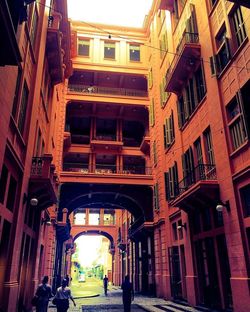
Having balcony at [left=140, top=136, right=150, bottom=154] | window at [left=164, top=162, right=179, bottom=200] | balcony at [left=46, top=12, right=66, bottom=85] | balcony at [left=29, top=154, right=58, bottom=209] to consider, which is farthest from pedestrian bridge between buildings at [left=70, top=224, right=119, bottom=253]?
balcony at [left=29, top=154, right=58, bottom=209]

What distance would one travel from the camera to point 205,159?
1442cm

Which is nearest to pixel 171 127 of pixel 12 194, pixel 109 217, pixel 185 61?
pixel 185 61

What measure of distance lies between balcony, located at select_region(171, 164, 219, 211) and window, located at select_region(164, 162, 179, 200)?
1.90 meters

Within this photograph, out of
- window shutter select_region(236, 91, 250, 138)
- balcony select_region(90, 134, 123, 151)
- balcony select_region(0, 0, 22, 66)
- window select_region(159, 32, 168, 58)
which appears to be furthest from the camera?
balcony select_region(90, 134, 123, 151)

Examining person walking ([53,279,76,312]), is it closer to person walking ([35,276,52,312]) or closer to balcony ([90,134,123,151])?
person walking ([35,276,52,312])

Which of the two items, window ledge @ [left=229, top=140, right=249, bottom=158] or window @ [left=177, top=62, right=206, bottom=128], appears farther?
window @ [left=177, top=62, right=206, bottom=128]

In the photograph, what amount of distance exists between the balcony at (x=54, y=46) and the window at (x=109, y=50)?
13693 mm

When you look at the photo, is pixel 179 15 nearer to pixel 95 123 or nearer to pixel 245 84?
pixel 245 84

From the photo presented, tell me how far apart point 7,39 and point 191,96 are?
41.2 feet

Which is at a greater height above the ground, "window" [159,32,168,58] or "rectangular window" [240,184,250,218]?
"window" [159,32,168,58]

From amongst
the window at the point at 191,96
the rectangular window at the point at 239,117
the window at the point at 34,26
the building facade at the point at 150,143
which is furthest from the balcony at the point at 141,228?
the window at the point at 34,26

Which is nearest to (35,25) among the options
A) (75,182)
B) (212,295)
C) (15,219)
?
Answer: (15,219)

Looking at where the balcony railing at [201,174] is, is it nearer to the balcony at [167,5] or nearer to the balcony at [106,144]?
the balcony at [106,144]

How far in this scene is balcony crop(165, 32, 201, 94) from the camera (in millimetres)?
15422
